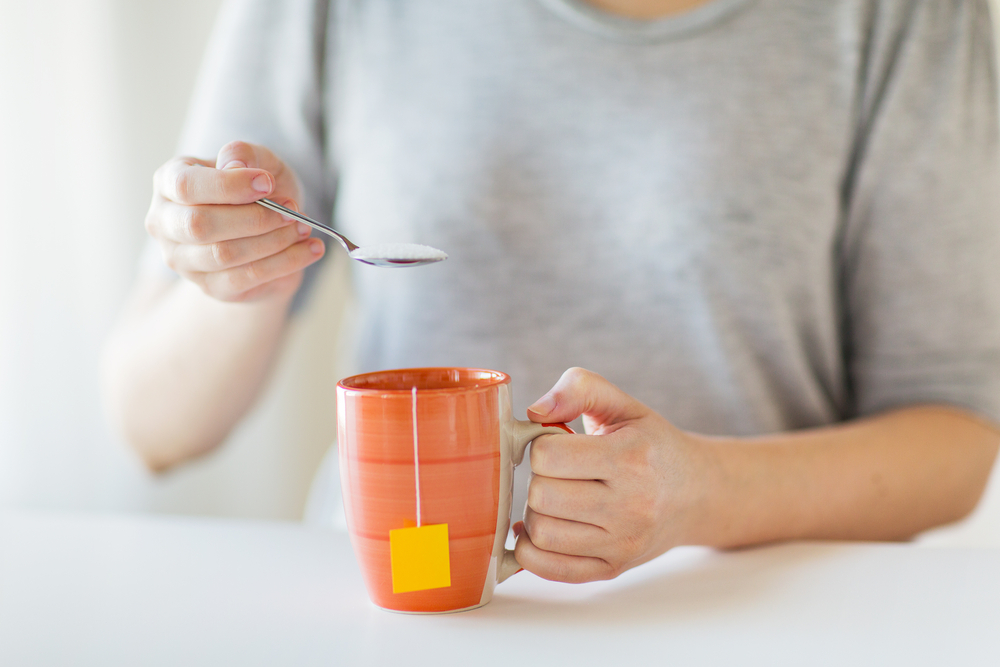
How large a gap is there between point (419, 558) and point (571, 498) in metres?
0.09

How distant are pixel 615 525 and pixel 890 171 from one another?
1.69ft

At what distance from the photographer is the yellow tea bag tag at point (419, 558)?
1.49ft

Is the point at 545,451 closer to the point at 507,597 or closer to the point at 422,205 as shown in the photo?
the point at 507,597

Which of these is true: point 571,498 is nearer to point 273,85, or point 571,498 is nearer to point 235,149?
point 235,149

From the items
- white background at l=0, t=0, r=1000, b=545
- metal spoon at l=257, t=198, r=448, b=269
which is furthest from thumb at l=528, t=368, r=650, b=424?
white background at l=0, t=0, r=1000, b=545

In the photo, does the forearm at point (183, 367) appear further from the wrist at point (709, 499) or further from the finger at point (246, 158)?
the wrist at point (709, 499)

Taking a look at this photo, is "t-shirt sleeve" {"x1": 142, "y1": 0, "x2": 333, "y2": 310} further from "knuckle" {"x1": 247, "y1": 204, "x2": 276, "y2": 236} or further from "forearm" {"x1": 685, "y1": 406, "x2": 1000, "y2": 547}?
"forearm" {"x1": 685, "y1": 406, "x2": 1000, "y2": 547}

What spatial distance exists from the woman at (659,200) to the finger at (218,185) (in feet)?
0.93

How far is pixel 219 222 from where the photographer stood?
473mm

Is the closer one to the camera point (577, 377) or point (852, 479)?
point (577, 377)

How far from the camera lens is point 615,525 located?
49 centimetres

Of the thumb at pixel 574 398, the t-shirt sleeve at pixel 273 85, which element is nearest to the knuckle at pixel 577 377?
the thumb at pixel 574 398

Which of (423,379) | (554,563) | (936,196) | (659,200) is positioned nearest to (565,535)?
(554,563)

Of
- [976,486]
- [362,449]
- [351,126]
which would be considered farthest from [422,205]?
[976,486]
